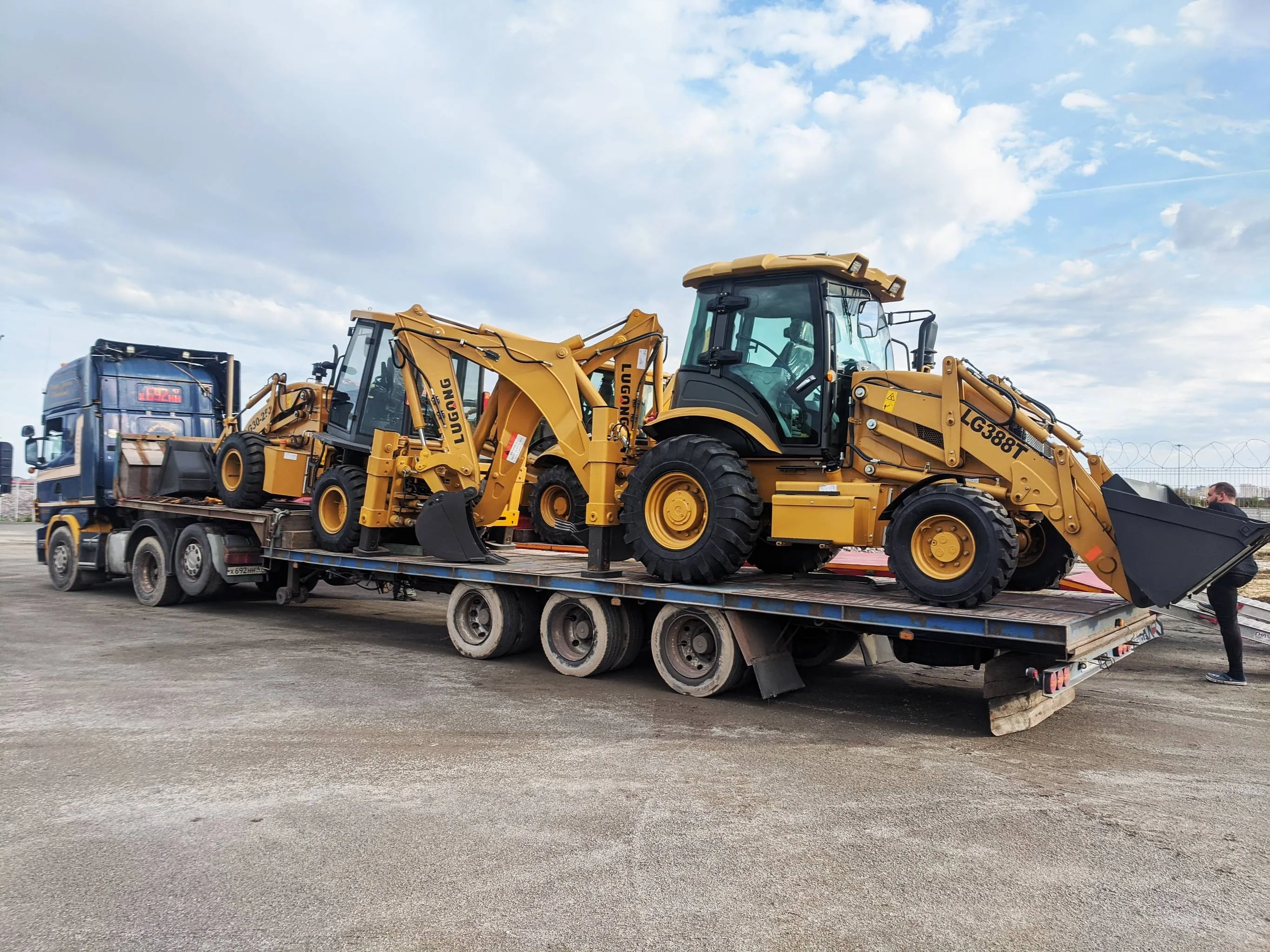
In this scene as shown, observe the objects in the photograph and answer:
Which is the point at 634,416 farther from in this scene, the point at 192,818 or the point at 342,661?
the point at 192,818

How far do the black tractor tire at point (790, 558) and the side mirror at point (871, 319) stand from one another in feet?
6.94

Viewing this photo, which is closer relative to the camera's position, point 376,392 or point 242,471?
point 376,392

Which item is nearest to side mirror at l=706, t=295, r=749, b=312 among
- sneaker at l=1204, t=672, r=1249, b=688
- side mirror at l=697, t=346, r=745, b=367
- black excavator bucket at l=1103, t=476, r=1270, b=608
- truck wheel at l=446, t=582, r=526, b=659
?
side mirror at l=697, t=346, r=745, b=367

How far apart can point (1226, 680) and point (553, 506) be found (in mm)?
7567

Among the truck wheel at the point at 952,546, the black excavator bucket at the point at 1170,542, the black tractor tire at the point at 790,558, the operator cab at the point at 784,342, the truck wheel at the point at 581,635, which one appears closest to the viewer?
the black excavator bucket at the point at 1170,542

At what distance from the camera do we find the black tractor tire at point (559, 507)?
39.3ft

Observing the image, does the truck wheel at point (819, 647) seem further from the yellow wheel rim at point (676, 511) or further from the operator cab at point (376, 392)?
the operator cab at point (376, 392)

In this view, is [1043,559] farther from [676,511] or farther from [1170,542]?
[676,511]

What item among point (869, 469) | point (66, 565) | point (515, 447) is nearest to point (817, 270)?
point (869, 469)

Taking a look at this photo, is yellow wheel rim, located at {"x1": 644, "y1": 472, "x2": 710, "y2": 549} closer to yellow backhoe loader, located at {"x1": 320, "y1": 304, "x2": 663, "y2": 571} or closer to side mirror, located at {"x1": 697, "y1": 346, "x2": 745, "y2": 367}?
yellow backhoe loader, located at {"x1": 320, "y1": 304, "x2": 663, "y2": 571}

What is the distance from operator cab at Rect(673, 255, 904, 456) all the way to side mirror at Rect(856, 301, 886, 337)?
1cm

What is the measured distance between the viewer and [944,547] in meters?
6.39

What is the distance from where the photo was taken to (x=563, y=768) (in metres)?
5.52

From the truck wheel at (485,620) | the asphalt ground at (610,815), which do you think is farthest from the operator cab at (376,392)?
the asphalt ground at (610,815)
